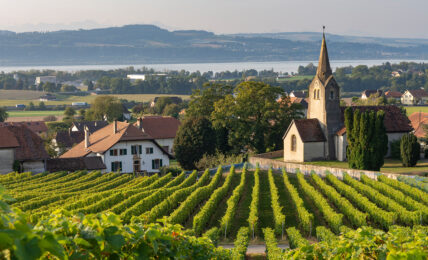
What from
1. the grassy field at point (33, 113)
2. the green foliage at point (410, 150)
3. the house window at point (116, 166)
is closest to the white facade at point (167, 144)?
the house window at point (116, 166)

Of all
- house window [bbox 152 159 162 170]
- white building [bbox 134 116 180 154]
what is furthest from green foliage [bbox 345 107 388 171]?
white building [bbox 134 116 180 154]

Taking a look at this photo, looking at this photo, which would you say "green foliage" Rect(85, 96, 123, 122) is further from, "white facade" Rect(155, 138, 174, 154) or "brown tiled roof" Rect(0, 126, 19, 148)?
"brown tiled roof" Rect(0, 126, 19, 148)

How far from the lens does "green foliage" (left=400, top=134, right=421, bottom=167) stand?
168 ft

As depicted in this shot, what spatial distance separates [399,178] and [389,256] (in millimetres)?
33287

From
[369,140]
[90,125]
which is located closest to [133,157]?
[369,140]

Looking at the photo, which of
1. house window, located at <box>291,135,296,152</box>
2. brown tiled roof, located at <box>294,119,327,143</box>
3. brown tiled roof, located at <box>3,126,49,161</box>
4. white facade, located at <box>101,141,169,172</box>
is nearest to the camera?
brown tiled roof, located at <box>3,126,49,161</box>

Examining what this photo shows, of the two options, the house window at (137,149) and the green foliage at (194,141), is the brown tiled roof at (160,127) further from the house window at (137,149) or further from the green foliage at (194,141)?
the house window at (137,149)

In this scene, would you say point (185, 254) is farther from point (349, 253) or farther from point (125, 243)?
point (349, 253)

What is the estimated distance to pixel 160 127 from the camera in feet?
284

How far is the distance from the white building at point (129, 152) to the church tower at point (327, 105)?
1739cm

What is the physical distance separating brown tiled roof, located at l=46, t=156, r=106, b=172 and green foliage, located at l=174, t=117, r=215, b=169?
10.2 meters

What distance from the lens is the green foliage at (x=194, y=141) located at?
67.1m

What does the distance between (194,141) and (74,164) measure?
47.0 ft

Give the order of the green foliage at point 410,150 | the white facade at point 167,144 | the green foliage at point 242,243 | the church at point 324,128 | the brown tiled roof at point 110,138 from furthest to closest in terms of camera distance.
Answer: the white facade at point 167,144, the brown tiled roof at point 110,138, the church at point 324,128, the green foliage at point 410,150, the green foliage at point 242,243
